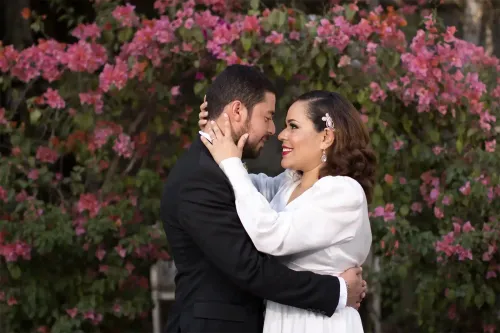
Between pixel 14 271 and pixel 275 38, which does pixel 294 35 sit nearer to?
pixel 275 38

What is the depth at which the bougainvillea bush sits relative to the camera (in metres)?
5.20

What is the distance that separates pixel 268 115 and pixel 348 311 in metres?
0.70

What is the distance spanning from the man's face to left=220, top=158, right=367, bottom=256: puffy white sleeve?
5.3 inches

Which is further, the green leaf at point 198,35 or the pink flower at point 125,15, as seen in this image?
the pink flower at point 125,15

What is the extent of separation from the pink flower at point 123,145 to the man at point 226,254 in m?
2.18

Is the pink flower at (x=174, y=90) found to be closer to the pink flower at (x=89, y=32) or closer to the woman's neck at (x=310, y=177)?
the pink flower at (x=89, y=32)

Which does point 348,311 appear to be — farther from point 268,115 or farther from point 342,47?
point 342,47

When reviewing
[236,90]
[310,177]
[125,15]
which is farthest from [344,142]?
[125,15]

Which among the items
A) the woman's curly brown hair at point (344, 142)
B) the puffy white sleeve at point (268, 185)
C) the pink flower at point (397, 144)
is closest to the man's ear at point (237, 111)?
the woman's curly brown hair at point (344, 142)

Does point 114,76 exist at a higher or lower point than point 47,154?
higher

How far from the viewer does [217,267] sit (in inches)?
120

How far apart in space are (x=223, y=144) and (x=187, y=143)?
93.7 inches

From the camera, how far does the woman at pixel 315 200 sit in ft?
10.0

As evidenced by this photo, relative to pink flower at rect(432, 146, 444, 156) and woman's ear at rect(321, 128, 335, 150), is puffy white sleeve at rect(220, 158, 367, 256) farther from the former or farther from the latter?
pink flower at rect(432, 146, 444, 156)
